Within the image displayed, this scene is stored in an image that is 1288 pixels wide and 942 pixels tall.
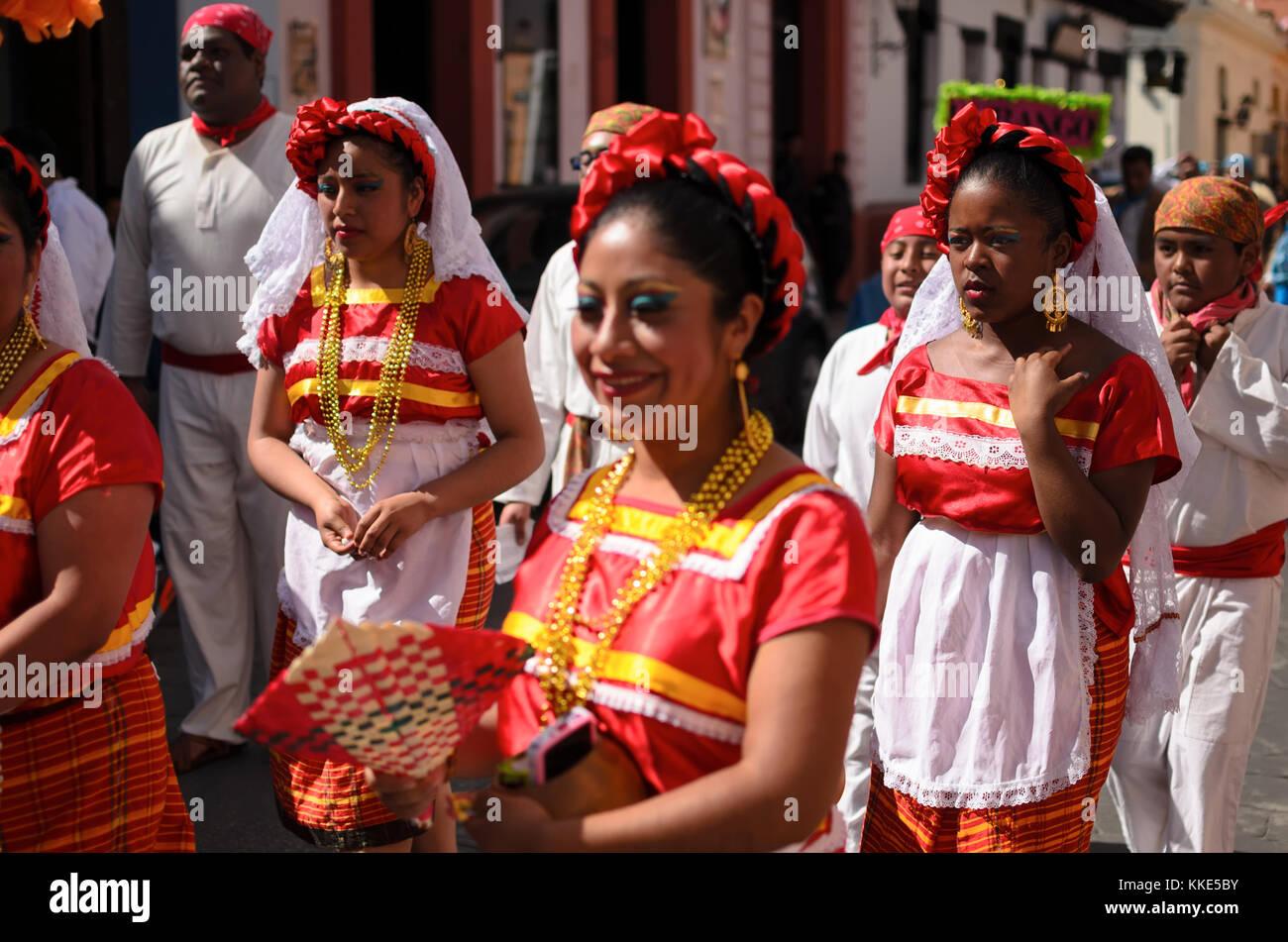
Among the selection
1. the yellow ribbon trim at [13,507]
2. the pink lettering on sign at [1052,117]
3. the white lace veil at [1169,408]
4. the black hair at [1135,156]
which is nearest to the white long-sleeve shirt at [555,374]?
the white lace veil at [1169,408]

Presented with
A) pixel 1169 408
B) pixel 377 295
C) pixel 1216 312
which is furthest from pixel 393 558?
pixel 1216 312

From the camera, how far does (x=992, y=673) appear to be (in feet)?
10.1

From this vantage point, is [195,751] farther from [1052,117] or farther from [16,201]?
[1052,117]

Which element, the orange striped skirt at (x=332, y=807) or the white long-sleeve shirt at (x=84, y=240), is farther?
the white long-sleeve shirt at (x=84, y=240)

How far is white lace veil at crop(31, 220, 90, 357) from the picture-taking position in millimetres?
3049

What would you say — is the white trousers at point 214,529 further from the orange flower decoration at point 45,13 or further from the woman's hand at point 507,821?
the woman's hand at point 507,821

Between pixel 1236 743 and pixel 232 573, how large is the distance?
10.6 ft

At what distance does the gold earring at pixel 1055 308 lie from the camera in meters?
3.08

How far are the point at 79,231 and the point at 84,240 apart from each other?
5 cm

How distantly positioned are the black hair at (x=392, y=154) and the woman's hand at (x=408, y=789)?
77.0 inches

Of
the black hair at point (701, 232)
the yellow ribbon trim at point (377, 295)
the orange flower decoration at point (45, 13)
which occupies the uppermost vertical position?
the orange flower decoration at point (45, 13)
